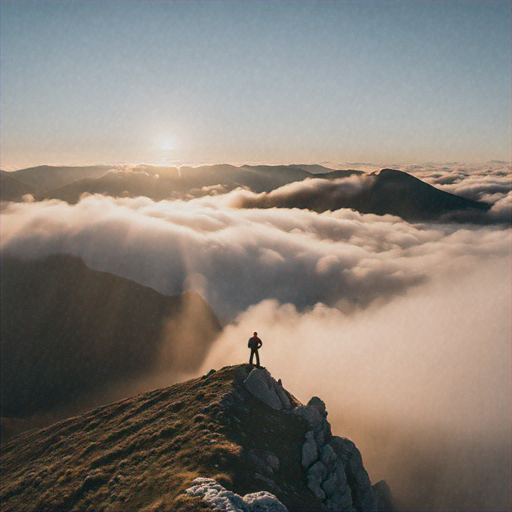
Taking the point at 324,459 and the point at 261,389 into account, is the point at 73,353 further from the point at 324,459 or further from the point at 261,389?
the point at 324,459

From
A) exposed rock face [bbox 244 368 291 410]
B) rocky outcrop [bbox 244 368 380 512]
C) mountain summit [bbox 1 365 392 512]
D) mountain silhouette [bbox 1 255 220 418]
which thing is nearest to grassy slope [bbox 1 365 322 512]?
mountain summit [bbox 1 365 392 512]

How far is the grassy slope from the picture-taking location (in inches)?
943

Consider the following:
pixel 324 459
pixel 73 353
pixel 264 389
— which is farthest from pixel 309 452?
pixel 73 353

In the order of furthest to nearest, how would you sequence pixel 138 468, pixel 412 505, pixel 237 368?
pixel 412 505, pixel 237 368, pixel 138 468

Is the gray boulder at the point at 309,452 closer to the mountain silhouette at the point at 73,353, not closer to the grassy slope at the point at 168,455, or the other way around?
the grassy slope at the point at 168,455

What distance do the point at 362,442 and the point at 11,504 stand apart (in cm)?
13381

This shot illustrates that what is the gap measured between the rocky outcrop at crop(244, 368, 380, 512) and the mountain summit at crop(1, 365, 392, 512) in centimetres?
10

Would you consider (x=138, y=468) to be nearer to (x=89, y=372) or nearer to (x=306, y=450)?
(x=306, y=450)

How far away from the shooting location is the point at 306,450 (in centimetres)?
3114

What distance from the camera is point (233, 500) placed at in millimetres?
19703

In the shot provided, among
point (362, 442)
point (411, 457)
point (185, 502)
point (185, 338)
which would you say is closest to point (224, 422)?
point (185, 502)

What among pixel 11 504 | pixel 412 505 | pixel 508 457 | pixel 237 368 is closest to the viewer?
pixel 11 504

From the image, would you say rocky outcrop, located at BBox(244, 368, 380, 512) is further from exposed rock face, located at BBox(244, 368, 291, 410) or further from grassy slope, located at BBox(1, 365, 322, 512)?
grassy slope, located at BBox(1, 365, 322, 512)

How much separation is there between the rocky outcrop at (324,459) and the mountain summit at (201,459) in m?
0.10
